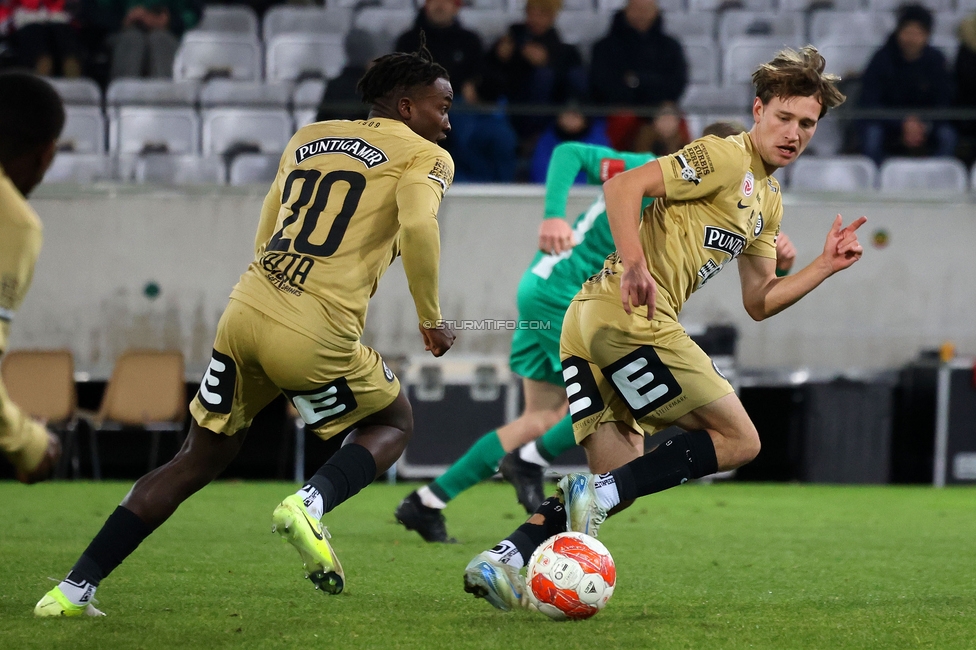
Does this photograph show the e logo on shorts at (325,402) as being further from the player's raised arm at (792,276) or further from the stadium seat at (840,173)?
the stadium seat at (840,173)

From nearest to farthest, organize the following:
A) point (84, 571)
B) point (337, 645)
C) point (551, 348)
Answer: point (337, 645)
point (84, 571)
point (551, 348)

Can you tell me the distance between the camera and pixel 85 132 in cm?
1130

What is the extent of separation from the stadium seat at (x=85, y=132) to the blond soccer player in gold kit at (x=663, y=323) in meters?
7.99

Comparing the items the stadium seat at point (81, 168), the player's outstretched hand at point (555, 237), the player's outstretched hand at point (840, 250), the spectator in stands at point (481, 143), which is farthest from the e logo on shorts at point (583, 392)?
the stadium seat at point (81, 168)

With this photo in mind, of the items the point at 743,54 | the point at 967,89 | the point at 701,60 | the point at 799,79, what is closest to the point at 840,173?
the point at 967,89

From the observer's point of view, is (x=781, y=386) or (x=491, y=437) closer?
(x=491, y=437)

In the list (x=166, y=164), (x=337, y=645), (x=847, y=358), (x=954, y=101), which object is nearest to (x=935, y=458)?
(x=847, y=358)

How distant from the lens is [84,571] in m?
3.90

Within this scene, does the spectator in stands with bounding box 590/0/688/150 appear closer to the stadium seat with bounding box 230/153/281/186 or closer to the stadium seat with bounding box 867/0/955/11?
the stadium seat with bounding box 230/153/281/186

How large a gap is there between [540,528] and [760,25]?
1032cm

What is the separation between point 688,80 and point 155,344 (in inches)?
233

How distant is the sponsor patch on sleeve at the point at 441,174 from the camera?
157 inches

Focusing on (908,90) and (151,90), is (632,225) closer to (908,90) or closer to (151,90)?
(908,90)

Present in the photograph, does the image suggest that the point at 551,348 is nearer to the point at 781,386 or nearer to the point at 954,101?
the point at 781,386
